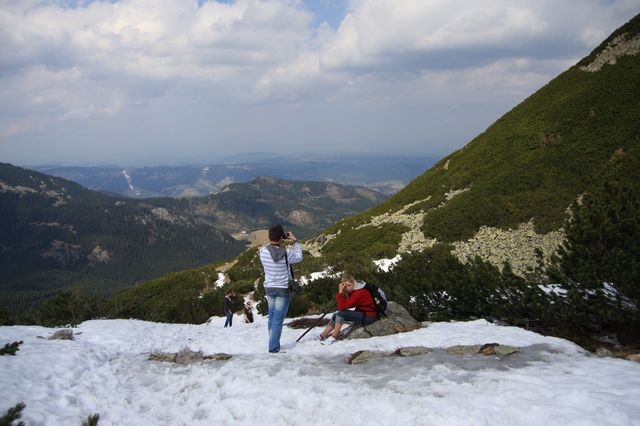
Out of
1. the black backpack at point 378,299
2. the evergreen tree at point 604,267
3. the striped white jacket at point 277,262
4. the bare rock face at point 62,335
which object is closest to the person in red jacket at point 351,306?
the black backpack at point 378,299

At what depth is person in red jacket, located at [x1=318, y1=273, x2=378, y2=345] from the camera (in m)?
11.2

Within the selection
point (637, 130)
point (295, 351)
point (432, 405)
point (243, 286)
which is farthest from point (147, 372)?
point (637, 130)

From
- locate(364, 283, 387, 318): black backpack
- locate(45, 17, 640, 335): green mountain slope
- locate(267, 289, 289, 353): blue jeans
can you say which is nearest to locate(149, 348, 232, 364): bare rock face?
locate(267, 289, 289, 353): blue jeans

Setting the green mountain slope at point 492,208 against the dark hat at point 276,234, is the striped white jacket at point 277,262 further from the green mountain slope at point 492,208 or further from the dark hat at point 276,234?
the green mountain slope at point 492,208

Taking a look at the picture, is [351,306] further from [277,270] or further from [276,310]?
[277,270]

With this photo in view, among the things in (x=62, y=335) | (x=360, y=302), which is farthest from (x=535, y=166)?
(x=62, y=335)

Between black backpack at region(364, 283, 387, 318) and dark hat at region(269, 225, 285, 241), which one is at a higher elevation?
dark hat at region(269, 225, 285, 241)

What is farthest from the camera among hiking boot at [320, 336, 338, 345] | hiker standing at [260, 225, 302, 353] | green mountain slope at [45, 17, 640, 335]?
green mountain slope at [45, 17, 640, 335]

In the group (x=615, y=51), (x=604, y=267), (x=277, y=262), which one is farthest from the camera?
(x=615, y=51)

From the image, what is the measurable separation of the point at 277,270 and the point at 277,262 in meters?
0.20

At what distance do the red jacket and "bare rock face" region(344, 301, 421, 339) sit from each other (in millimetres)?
344

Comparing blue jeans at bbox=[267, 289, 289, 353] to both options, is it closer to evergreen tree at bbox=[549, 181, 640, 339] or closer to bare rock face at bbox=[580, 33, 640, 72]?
evergreen tree at bbox=[549, 181, 640, 339]

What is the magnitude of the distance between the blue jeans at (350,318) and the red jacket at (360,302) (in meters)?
0.11

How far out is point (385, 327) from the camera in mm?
11695
